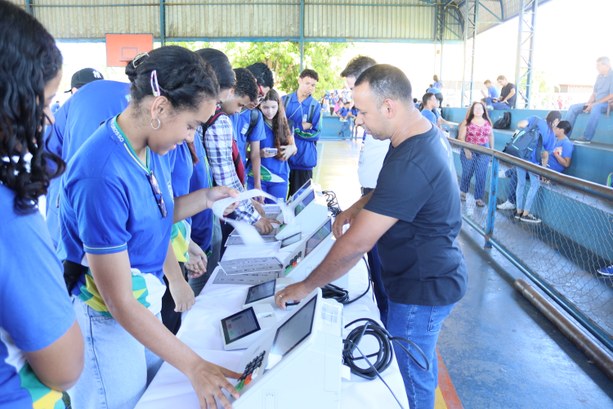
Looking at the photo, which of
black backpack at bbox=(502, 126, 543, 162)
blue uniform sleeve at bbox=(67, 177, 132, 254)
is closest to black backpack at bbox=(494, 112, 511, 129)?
black backpack at bbox=(502, 126, 543, 162)

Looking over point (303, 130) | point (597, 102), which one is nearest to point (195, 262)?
point (303, 130)

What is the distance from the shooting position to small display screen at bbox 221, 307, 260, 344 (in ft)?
4.76

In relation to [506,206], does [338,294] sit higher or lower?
higher

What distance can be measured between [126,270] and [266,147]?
2707 millimetres

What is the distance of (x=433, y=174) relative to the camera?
1485mm

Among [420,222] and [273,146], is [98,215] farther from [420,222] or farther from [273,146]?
[273,146]

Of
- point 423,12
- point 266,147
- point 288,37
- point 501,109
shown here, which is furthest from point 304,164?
point 423,12

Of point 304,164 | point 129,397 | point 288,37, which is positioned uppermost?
point 288,37

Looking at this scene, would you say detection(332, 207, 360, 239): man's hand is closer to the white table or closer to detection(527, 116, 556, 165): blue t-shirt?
the white table

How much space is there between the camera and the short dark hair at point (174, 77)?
45.1 inches

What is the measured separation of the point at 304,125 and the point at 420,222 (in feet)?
9.97

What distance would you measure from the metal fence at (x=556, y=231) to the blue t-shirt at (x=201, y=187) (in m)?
1.90

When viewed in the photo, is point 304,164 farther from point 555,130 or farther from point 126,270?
point 126,270

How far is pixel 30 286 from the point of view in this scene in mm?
674
